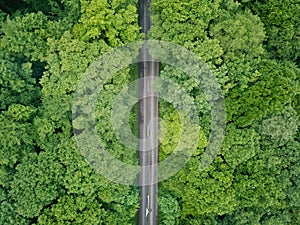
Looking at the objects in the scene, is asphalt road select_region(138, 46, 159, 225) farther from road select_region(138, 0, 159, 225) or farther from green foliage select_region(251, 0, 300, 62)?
green foliage select_region(251, 0, 300, 62)

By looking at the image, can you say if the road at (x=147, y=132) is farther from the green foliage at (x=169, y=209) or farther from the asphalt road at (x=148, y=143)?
the green foliage at (x=169, y=209)

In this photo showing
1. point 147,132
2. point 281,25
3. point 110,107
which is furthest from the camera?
point 147,132

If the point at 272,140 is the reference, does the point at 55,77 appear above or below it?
above

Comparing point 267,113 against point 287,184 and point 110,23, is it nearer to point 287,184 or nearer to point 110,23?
point 287,184

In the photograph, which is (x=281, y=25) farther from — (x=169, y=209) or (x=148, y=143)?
(x=169, y=209)

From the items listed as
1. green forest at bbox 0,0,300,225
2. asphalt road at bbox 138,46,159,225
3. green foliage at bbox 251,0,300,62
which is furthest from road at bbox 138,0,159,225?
green foliage at bbox 251,0,300,62

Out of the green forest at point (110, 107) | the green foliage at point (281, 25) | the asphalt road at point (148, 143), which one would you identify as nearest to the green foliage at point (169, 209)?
the green forest at point (110, 107)

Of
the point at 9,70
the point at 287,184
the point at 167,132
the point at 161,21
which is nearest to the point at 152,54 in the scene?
the point at 161,21

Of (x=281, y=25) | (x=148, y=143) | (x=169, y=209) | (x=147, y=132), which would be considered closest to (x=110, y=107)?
(x=147, y=132)
